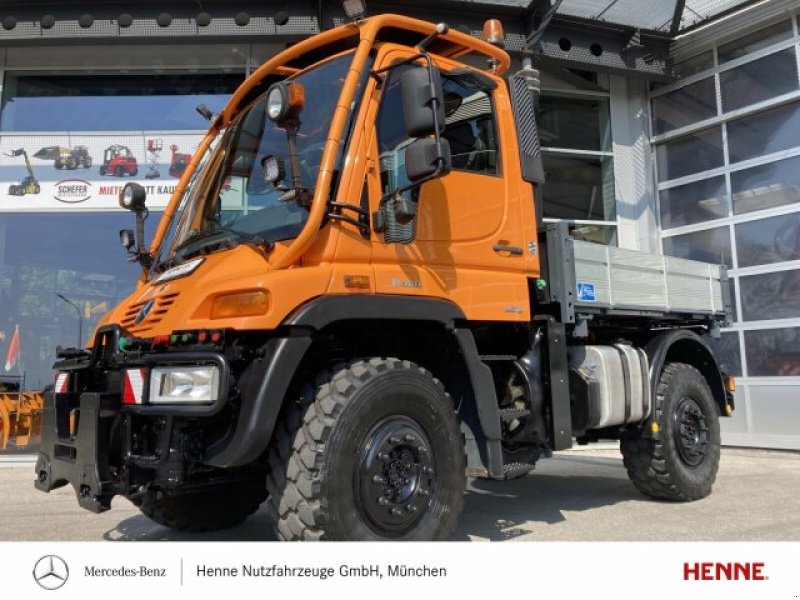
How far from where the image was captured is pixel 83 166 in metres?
9.94

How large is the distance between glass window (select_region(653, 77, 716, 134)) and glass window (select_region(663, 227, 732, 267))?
1.97m

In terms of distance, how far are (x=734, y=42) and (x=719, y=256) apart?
3553 millimetres

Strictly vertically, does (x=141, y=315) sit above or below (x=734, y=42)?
below

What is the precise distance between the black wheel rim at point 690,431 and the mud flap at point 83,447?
429 cm

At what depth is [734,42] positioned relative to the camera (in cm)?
1093

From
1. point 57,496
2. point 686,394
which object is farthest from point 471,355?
point 57,496

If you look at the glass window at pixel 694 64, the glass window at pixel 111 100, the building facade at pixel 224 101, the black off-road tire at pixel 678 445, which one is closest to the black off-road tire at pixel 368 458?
the black off-road tire at pixel 678 445

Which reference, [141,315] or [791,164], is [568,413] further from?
[791,164]

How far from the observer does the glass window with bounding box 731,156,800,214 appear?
1010cm

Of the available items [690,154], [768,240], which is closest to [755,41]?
[690,154]

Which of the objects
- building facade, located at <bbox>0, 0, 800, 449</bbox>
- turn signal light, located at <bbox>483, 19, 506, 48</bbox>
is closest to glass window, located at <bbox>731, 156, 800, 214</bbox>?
building facade, located at <bbox>0, 0, 800, 449</bbox>

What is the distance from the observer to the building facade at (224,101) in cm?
931
